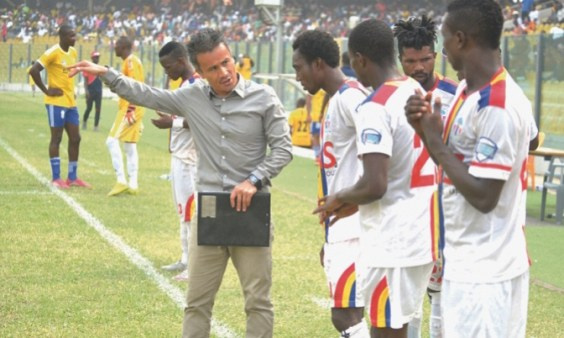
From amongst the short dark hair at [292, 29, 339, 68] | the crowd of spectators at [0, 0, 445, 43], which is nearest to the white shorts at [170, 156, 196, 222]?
the short dark hair at [292, 29, 339, 68]

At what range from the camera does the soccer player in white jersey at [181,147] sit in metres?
9.93

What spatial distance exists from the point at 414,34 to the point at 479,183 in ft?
Answer: 8.64

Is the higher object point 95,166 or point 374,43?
point 374,43

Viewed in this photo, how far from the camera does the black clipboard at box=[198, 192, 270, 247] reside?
6.37 metres

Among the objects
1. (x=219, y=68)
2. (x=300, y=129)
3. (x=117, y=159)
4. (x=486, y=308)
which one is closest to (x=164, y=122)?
(x=219, y=68)

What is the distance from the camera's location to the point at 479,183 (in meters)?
4.25

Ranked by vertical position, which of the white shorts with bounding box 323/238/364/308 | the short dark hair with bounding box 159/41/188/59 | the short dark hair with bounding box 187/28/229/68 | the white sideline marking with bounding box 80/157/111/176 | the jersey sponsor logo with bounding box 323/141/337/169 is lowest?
the white sideline marking with bounding box 80/157/111/176

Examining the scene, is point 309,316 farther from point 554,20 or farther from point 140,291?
point 554,20

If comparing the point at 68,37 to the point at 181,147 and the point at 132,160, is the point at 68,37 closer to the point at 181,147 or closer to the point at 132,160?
the point at 132,160

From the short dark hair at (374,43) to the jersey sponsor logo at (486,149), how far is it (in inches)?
51.7

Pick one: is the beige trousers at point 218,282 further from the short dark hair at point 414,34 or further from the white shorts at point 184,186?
the white shorts at point 184,186

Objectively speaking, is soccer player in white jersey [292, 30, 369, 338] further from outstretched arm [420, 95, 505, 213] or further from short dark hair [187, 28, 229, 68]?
outstretched arm [420, 95, 505, 213]

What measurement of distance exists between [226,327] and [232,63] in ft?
8.11

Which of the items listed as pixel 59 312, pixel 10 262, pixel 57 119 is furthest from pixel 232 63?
pixel 57 119
